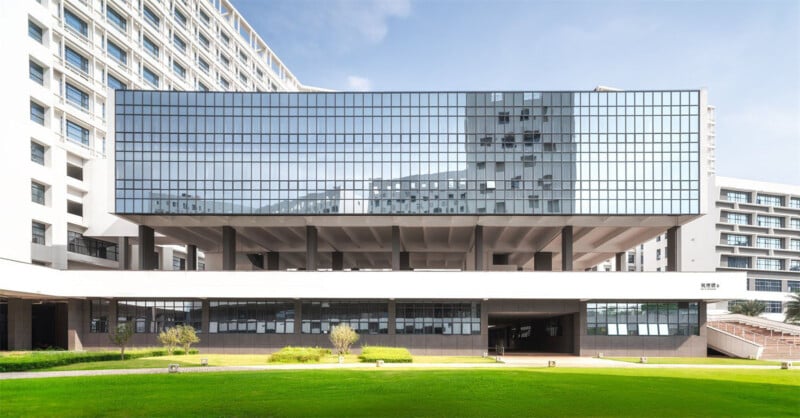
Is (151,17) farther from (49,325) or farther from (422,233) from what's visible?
(422,233)

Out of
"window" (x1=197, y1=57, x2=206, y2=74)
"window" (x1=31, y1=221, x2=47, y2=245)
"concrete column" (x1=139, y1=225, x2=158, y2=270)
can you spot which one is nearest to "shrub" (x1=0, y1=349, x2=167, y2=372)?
"concrete column" (x1=139, y1=225, x2=158, y2=270)

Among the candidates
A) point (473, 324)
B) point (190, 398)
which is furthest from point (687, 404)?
point (473, 324)

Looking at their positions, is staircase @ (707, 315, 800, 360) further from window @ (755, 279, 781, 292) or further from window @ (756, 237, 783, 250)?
window @ (756, 237, 783, 250)

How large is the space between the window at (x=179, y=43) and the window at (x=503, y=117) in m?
50.3

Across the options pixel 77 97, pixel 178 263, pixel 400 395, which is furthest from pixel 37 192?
pixel 400 395

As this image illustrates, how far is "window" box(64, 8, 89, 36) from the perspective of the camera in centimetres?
5984

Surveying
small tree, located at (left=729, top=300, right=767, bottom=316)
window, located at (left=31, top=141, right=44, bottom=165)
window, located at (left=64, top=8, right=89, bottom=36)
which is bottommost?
small tree, located at (left=729, top=300, right=767, bottom=316)

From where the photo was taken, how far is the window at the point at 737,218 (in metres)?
118

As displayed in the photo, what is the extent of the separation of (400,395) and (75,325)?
143 ft

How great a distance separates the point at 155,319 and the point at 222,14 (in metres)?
60.6

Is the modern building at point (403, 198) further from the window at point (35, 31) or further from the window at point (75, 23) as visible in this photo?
the window at point (75, 23)

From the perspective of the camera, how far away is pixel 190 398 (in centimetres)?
2008

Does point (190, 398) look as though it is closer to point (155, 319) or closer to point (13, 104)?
point (155, 319)

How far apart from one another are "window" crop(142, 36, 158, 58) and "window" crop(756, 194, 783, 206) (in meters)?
116
